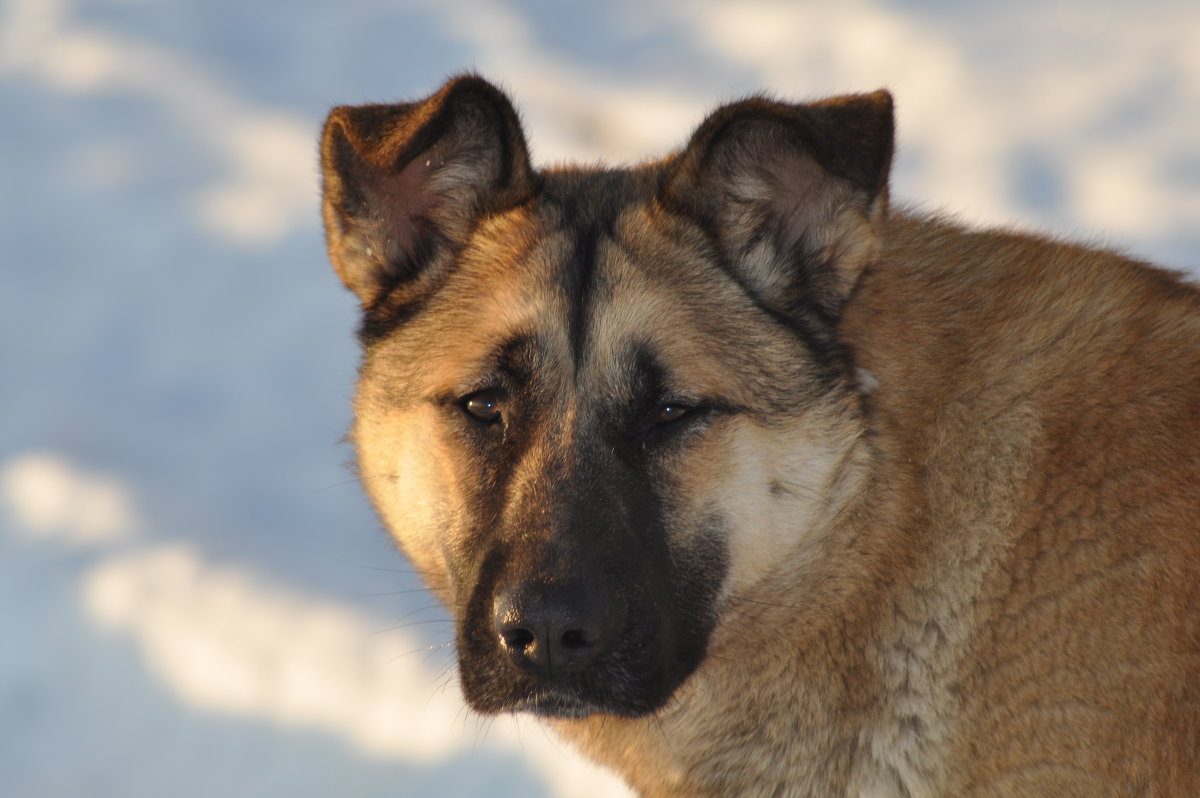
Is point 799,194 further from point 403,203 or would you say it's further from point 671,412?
point 403,203

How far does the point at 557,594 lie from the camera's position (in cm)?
347

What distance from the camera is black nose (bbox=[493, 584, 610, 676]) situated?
11.4ft

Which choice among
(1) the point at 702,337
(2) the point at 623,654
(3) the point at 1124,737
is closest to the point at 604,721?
(2) the point at 623,654

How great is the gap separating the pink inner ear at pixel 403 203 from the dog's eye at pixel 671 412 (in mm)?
1127

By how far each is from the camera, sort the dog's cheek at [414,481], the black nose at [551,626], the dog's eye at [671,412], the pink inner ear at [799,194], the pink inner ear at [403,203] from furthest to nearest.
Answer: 1. the pink inner ear at [403,203]
2. the dog's cheek at [414,481]
3. the pink inner ear at [799,194]
4. the dog's eye at [671,412]
5. the black nose at [551,626]

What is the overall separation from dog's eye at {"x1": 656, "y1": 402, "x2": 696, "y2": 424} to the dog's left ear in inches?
19.1

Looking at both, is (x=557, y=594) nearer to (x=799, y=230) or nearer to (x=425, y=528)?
(x=425, y=528)

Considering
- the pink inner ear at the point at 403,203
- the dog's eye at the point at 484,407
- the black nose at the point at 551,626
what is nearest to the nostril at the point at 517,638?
the black nose at the point at 551,626

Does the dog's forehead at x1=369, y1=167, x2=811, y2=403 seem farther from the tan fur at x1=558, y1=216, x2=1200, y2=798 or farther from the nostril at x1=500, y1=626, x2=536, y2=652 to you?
the nostril at x1=500, y1=626, x2=536, y2=652

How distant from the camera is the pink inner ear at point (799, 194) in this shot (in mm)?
3928

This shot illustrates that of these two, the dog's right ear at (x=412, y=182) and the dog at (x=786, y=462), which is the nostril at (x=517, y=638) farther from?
the dog's right ear at (x=412, y=182)

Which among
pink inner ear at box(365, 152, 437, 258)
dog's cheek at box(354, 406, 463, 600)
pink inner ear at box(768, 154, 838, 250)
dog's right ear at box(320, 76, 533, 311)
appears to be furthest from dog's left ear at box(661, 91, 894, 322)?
dog's cheek at box(354, 406, 463, 600)

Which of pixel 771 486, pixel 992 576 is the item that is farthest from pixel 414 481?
pixel 992 576

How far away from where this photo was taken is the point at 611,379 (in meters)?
3.79
